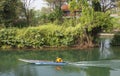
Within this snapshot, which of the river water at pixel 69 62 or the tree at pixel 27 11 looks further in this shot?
the tree at pixel 27 11

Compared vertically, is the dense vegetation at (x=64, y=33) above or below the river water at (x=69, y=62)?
above

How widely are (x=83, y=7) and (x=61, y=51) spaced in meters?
6.52

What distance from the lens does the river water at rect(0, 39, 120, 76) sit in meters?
23.3

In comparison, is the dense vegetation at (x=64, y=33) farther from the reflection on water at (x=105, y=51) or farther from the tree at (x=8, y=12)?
the reflection on water at (x=105, y=51)

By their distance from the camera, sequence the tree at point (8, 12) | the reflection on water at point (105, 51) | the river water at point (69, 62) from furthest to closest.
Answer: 1. the tree at point (8, 12)
2. the reflection on water at point (105, 51)
3. the river water at point (69, 62)

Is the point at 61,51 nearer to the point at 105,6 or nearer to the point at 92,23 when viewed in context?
the point at 92,23

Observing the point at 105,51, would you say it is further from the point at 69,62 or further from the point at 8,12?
the point at 8,12

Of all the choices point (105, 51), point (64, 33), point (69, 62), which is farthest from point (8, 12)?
point (69, 62)

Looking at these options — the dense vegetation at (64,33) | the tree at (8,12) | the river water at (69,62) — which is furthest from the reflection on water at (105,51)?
the tree at (8,12)

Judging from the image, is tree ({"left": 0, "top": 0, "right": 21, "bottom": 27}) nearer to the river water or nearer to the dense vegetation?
the dense vegetation

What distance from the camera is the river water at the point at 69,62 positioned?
918 inches

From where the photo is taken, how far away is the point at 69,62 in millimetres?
26125

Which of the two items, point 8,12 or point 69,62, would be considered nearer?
point 69,62

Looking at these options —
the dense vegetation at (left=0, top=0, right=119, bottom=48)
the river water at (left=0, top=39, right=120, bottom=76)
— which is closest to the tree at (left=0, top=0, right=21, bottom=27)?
the dense vegetation at (left=0, top=0, right=119, bottom=48)
